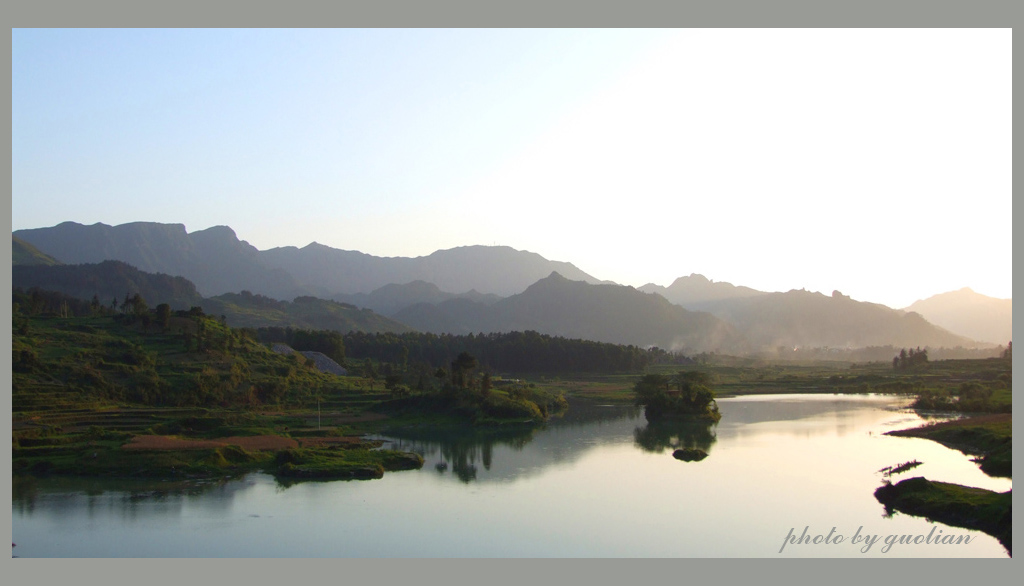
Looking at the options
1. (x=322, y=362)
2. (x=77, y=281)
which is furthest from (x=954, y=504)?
(x=77, y=281)

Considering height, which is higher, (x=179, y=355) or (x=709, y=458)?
(x=179, y=355)

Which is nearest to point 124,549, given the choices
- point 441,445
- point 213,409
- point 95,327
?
point 441,445

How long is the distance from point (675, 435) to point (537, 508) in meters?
25.1

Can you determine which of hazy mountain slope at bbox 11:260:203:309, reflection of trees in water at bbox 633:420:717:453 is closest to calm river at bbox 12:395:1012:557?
reflection of trees in water at bbox 633:420:717:453

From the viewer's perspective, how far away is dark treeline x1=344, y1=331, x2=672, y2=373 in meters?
128

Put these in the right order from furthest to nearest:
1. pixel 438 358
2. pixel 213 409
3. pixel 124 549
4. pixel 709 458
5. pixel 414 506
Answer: pixel 438 358 → pixel 213 409 → pixel 709 458 → pixel 414 506 → pixel 124 549

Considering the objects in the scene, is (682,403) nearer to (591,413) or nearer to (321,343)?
(591,413)

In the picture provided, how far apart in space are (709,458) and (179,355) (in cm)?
4999

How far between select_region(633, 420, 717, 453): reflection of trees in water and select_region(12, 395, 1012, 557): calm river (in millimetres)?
924

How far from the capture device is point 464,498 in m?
35.3

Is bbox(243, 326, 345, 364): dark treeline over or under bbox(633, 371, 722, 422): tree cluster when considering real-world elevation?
over

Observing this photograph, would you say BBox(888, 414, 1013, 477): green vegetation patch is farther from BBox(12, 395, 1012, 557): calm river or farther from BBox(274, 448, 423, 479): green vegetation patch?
BBox(274, 448, 423, 479): green vegetation patch

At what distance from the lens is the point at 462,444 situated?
2076 inches

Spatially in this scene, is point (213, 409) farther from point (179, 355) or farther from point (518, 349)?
point (518, 349)
